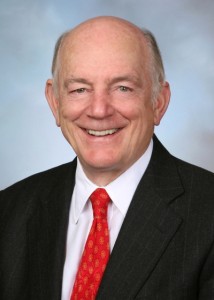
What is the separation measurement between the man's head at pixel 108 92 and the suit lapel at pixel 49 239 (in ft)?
0.85

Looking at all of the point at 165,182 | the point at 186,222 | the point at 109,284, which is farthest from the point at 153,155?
the point at 109,284

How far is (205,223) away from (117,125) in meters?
0.66

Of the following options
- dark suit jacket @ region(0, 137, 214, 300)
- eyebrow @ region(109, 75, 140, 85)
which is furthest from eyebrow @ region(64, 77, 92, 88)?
dark suit jacket @ region(0, 137, 214, 300)

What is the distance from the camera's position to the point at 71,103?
3.51 meters

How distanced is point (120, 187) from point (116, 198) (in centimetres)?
6

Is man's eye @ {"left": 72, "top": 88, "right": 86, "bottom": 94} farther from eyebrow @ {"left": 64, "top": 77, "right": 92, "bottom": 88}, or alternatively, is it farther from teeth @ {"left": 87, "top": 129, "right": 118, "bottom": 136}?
teeth @ {"left": 87, "top": 129, "right": 118, "bottom": 136}

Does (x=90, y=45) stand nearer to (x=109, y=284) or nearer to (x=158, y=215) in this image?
(x=158, y=215)

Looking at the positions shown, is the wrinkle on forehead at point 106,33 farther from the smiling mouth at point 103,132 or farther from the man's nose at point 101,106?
the smiling mouth at point 103,132

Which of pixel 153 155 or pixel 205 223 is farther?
pixel 153 155

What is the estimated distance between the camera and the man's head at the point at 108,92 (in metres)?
3.39

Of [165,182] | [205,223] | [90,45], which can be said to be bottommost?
[205,223]

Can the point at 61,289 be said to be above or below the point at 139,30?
below

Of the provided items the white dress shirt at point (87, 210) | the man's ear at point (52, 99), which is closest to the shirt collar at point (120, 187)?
the white dress shirt at point (87, 210)

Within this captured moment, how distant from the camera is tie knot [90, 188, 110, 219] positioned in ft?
11.4
